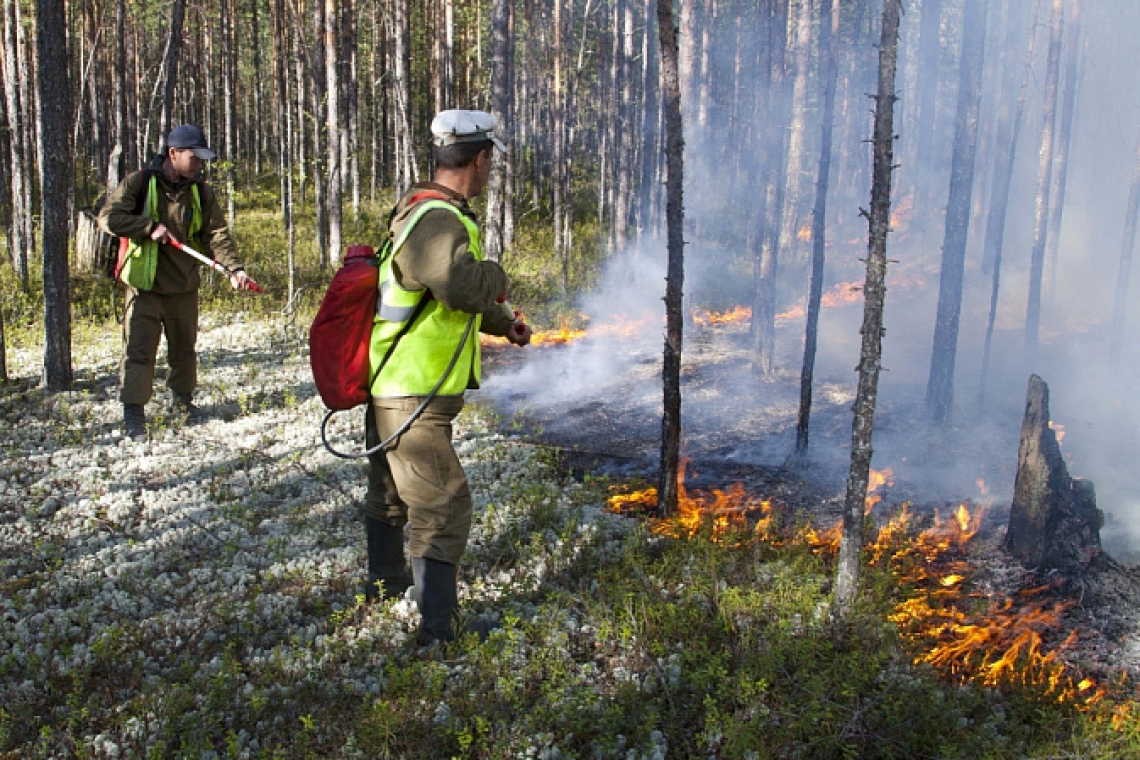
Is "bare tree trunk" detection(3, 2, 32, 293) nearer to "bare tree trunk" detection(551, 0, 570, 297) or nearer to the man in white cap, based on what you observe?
"bare tree trunk" detection(551, 0, 570, 297)

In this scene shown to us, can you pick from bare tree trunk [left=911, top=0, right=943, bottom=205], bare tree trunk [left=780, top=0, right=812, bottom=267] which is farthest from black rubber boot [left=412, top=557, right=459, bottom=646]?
bare tree trunk [left=911, top=0, right=943, bottom=205]

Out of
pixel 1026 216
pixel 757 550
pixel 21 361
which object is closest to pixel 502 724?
pixel 757 550

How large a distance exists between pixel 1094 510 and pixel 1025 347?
14149mm

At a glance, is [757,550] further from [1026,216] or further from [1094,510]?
[1026,216]

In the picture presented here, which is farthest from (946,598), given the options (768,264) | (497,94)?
(497,94)

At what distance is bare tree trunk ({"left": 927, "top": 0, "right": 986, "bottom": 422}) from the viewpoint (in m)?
12.5

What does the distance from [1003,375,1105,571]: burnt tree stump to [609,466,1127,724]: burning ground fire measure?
1.44 feet

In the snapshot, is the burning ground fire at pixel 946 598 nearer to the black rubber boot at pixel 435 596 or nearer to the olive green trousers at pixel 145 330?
the black rubber boot at pixel 435 596

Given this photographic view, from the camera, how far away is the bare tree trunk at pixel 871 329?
4879 millimetres

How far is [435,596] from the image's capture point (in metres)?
4.05

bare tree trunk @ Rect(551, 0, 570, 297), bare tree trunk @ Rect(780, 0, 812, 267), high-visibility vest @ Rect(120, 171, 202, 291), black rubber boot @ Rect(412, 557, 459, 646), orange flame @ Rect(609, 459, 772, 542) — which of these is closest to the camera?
black rubber boot @ Rect(412, 557, 459, 646)

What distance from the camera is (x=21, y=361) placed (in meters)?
9.59

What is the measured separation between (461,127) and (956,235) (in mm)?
10978

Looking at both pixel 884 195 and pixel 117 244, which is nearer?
pixel 884 195
